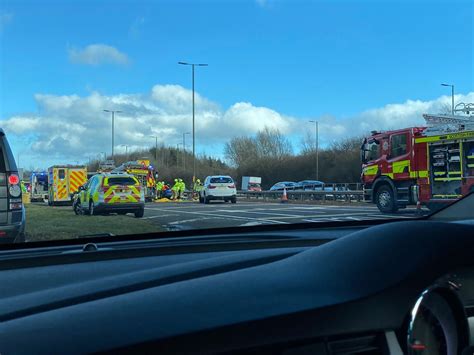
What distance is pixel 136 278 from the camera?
1.72 m

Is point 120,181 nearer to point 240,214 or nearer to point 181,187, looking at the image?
point 181,187

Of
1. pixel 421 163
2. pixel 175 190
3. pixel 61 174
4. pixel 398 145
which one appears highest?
pixel 398 145

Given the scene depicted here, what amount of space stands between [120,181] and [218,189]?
4.99ft

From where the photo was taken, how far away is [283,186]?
8.28 metres

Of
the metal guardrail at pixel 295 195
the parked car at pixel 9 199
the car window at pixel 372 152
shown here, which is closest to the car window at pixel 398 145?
the car window at pixel 372 152

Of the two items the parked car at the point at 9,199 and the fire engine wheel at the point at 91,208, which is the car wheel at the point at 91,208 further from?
the parked car at the point at 9,199

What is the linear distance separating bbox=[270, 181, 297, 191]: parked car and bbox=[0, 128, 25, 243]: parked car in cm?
371

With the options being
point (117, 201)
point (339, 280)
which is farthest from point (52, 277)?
point (117, 201)

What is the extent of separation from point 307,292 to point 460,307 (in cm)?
51

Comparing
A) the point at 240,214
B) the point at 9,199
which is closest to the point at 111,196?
the point at 9,199

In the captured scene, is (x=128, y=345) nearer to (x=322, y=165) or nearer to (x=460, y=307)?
(x=460, y=307)

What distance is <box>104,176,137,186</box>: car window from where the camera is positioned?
7.67 meters

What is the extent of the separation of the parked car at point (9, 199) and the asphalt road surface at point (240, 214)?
5.07 feet

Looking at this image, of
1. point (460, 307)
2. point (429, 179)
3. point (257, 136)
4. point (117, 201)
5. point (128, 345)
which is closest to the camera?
point (128, 345)
